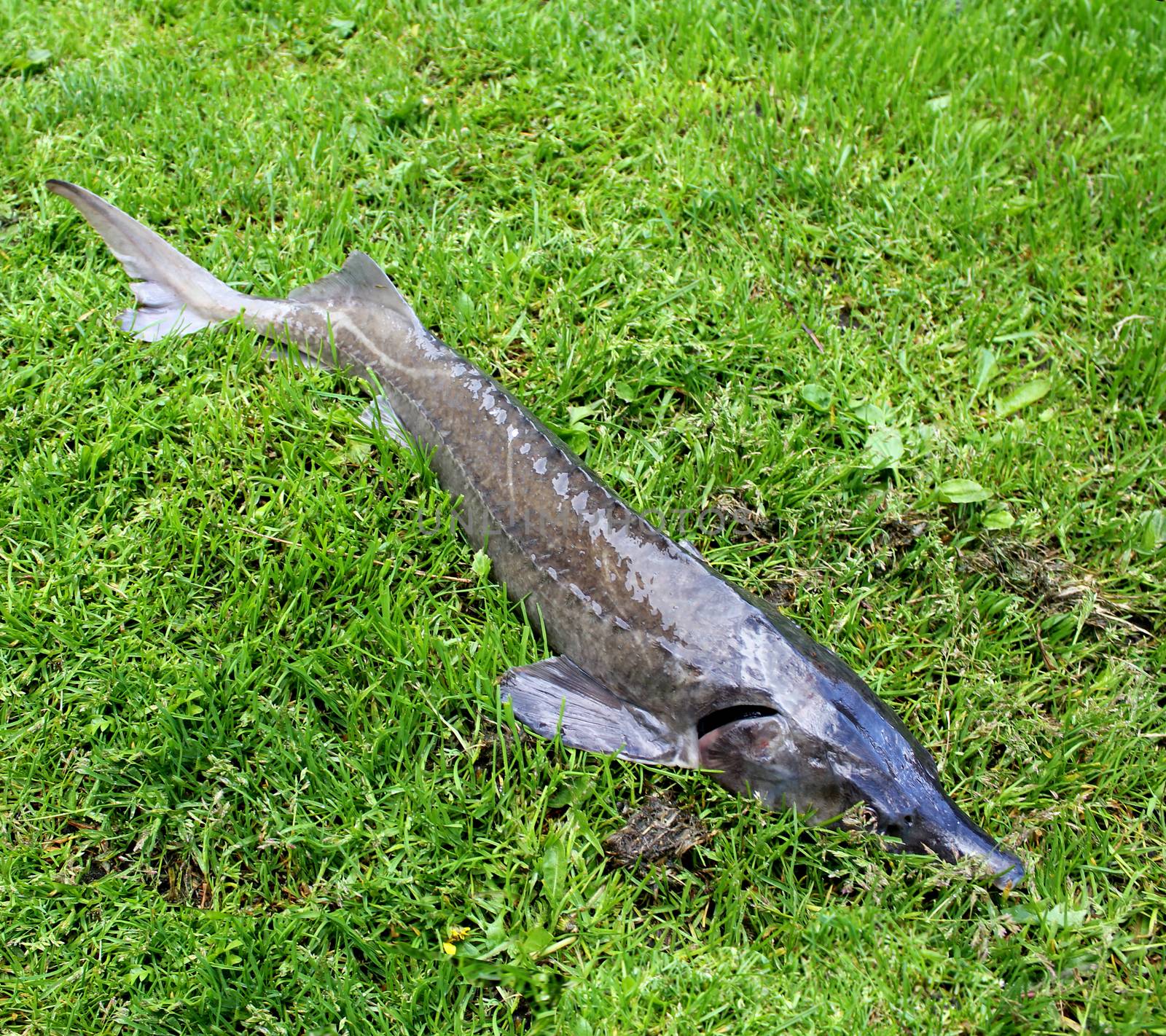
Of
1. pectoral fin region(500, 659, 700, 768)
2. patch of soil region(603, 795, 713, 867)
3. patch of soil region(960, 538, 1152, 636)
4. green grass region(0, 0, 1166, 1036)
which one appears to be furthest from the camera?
patch of soil region(960, 538, 1152, 636)

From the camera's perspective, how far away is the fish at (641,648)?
109 inches

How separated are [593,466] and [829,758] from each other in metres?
1.46

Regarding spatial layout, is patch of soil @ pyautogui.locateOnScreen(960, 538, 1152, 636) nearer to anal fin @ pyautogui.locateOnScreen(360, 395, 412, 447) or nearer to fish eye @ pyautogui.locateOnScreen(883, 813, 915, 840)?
fish eye @ pyautogui.locateOnScreen(883, 813, 915, 840)

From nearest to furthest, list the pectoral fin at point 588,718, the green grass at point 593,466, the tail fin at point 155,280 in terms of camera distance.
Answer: the green grass at point 593,466, the pectoral fin at point 588,718, the tail fin at point 155,280

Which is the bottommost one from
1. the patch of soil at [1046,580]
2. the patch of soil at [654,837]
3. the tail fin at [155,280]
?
the patch of soil at [654,837]

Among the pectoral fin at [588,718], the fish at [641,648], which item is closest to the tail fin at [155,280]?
the fish at [641,648]

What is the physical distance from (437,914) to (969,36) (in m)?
5.05

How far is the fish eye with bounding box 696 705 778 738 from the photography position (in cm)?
285

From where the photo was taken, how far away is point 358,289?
386 centimetres

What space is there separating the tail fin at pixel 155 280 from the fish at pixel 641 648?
670 millimetres

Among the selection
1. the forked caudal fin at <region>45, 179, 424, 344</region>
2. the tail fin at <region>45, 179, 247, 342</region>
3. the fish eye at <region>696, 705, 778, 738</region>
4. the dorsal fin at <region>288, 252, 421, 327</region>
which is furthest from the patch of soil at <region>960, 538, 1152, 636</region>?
the tail fin at <region>45, 179, 247, 342</region>

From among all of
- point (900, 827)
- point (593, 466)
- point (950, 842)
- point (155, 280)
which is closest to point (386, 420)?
point (593, 466)

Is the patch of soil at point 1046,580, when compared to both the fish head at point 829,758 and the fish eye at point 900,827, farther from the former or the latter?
the fish eye at point 900,827

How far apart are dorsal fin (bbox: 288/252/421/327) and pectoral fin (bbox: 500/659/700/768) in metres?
1.49
